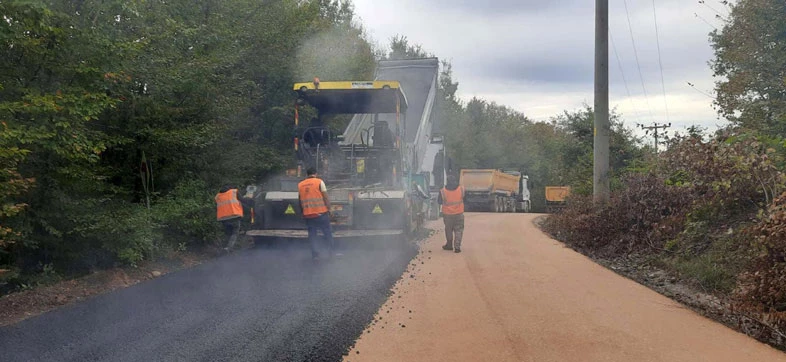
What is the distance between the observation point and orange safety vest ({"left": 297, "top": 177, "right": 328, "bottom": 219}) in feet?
31.8

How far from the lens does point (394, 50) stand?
41125 mm

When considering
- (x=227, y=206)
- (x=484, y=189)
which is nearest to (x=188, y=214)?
(x=227, y=206)

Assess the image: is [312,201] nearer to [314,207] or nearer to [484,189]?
[314,207]

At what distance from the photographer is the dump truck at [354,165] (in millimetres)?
11141

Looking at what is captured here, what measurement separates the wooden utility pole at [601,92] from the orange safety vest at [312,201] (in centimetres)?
611

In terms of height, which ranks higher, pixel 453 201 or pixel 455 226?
pixel 453 201

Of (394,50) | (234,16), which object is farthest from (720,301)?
(394,50)

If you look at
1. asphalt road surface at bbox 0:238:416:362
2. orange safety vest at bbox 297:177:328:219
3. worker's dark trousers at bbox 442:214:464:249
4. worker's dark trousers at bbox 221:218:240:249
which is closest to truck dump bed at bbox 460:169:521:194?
worker's dark trousers at bbox 442:214:464:249

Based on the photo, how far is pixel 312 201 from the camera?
9703mm

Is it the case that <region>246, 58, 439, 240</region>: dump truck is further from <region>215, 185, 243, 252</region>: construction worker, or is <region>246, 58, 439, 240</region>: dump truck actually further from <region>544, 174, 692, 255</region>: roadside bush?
<region>544, 174, 692, 255</region>: roadside bush

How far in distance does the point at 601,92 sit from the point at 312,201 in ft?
22.4

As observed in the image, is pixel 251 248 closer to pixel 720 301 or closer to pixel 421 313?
pixel 421 313

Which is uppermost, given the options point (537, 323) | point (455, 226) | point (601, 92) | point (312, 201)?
point (601, 92)

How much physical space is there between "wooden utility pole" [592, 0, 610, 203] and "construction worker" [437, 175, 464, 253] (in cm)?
315
